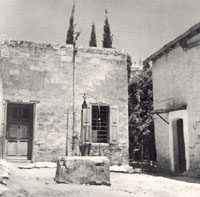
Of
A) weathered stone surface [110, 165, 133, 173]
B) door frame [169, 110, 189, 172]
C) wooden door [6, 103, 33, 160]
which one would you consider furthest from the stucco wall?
wooden door [6, 103, 33, 160]

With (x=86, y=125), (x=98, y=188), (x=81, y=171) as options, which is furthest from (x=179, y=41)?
(x=98, y=188)

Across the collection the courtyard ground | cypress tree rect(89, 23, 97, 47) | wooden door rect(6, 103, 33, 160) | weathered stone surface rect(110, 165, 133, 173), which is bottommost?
the courtyard ground

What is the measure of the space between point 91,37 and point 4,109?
17086 millimetres

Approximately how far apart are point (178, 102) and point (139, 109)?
5.71m

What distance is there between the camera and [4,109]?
9828 millimetres

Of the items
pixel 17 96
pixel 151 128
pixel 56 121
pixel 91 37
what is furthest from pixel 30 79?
pixel 91 37

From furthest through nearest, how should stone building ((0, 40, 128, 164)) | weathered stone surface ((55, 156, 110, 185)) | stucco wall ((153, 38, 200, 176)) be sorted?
stone building ((0, 40, 128, 164)) < stucco wall ((153, 38, 200, 176)) < weathered stone surface ((55, 156, 110, 185))

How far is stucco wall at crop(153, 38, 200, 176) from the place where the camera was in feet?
31.5

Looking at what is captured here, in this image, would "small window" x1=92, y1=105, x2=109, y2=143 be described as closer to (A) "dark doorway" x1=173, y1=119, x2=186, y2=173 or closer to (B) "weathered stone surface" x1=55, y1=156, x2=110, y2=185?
(A) "dark doorway" x1=173, y1=119, x2=186, y2=173

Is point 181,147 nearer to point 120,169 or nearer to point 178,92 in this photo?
point 178,92

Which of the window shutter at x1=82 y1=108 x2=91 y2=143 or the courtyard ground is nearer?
the courtyard ground

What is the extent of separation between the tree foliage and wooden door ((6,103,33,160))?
6.52 metres

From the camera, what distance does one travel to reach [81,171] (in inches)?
269

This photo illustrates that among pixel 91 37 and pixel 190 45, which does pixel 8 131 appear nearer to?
pixel 190 45
